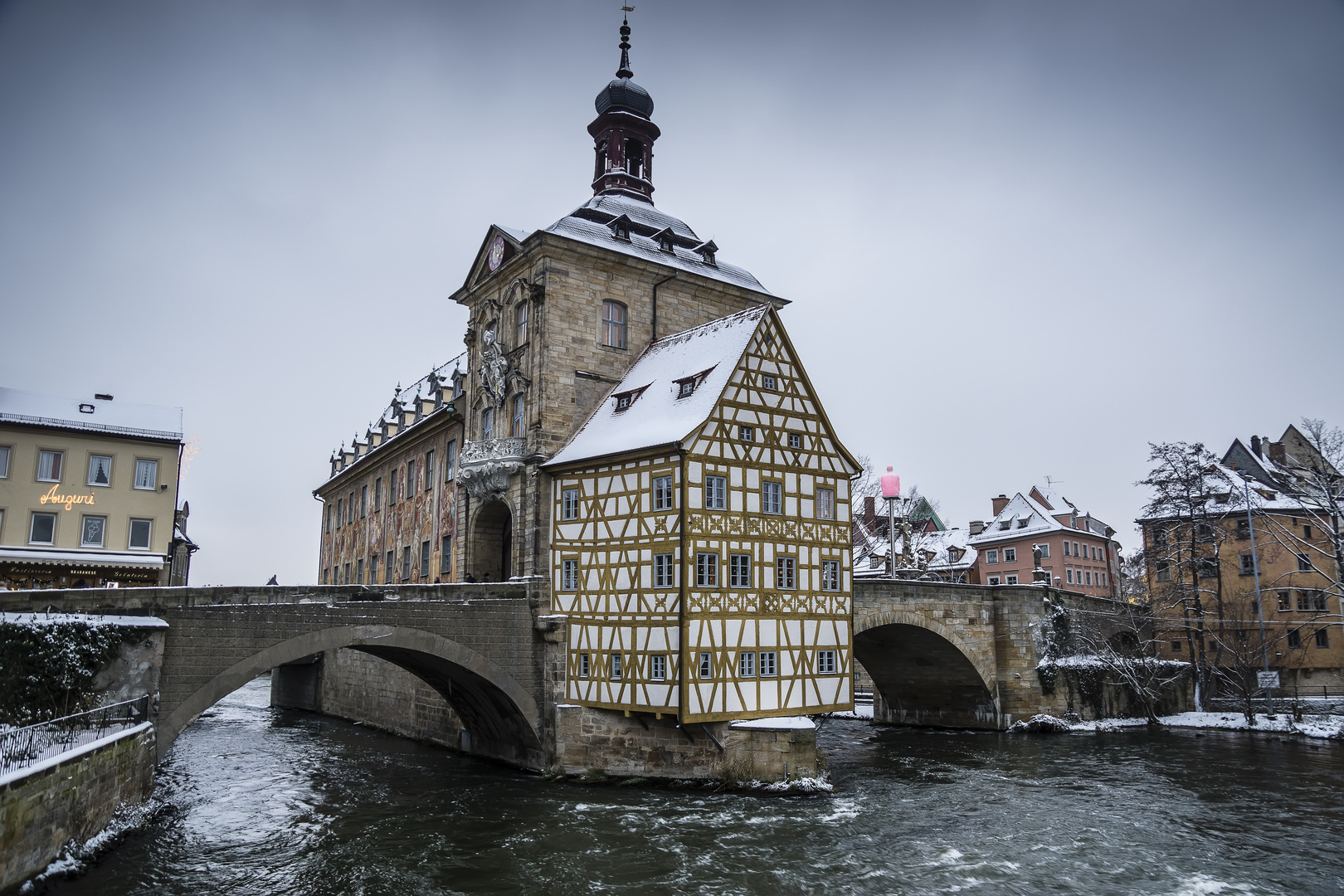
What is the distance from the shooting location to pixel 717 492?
25.3 meters

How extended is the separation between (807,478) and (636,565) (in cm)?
548

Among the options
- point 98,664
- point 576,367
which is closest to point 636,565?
point 576,367

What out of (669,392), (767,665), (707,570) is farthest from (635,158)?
(767,665)

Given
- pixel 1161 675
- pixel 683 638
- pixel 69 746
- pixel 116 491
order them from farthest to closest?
pixel 1161 675
pixel 116 491
pixel 683 638
pixel 69 746

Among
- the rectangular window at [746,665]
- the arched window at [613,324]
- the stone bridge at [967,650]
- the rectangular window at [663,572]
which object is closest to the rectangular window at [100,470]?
the arched window at [613,324]

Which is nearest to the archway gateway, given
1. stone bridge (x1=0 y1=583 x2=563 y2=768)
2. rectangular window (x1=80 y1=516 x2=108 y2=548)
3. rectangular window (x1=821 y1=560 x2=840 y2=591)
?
stone bridge (x1=0 y1=583 x2=563 y2=768)

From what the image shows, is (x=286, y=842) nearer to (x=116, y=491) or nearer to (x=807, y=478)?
(x=807, y=478)

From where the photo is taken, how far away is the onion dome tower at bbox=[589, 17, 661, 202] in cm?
3822

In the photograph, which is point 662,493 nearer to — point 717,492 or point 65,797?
point 717,492

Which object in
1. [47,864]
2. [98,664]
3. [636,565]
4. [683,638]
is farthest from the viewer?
[636,565]

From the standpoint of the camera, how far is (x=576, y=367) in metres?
29.9

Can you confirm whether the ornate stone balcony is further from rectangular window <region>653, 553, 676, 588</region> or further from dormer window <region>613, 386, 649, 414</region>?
rectangular window <region>653, 553, 676, 588</region>

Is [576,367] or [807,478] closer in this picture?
[807,478]

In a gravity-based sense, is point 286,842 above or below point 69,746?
below
